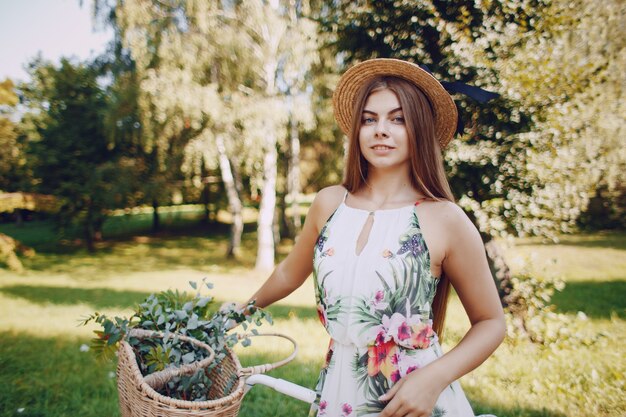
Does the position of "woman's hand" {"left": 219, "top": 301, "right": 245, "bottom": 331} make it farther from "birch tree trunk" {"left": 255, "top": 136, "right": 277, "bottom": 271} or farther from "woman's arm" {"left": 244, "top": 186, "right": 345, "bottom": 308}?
"birch tree trunk" {"left": 255, "top": 136, "right": 277, "bottom": 271}

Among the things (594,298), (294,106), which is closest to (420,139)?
(594,298)

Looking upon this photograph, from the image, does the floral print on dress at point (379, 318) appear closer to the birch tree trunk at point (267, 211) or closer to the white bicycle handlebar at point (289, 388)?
the white bicycle handlebar at point (289, 388)

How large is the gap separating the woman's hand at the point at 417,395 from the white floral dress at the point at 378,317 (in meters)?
0.14

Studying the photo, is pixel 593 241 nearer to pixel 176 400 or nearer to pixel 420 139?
pixel 420 139

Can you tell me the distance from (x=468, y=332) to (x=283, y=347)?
164 inches

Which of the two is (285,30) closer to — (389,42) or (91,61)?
(389,42)

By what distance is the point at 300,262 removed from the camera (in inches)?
74.0

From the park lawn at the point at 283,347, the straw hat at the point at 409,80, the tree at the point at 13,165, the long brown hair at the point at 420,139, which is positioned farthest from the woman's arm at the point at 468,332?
the tree at the point at 13,165

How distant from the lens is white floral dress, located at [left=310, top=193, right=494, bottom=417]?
4.75 feet

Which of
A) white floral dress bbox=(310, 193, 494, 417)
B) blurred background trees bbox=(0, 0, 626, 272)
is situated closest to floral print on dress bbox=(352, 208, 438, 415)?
white floral dress bbox=(310, 193, 494, 417)

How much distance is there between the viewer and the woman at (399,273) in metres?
1.42

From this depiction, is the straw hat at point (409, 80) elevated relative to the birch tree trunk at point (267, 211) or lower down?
elevated

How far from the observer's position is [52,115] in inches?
665

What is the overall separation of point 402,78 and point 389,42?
2.92m
